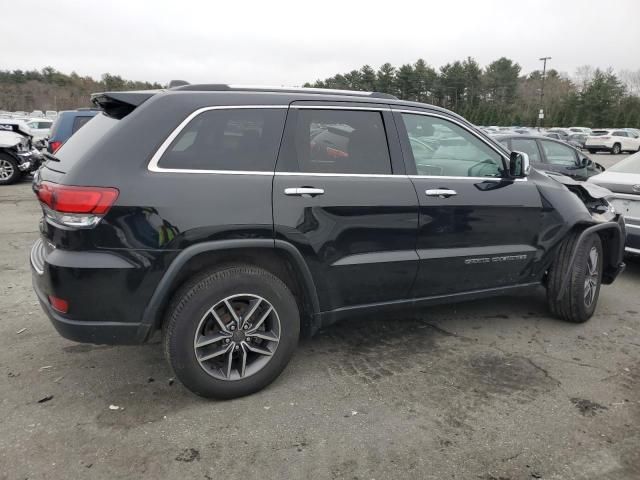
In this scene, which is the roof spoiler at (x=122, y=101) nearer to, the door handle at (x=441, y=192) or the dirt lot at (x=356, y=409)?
the dirt lot at (x=356, y=409)

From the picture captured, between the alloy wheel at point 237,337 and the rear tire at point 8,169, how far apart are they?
1225cm

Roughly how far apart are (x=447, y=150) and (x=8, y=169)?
1255 centimetres

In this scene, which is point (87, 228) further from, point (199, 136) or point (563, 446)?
point (563, 446)

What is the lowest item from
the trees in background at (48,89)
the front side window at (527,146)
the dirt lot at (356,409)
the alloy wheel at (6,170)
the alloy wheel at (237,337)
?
the dirt lot at (356,409)

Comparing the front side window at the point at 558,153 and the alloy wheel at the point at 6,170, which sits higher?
the front side window at the point at 558,153

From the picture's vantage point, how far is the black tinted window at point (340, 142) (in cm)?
325

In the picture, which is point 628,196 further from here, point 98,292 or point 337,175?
point 98,292

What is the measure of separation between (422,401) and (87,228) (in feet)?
7.26

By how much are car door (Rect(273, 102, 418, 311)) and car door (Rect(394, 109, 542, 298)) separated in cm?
14

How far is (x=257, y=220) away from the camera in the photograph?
2980 mm

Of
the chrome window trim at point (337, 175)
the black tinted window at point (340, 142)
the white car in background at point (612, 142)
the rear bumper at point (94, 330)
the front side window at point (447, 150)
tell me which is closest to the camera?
the rear bumper at point (94, 330)

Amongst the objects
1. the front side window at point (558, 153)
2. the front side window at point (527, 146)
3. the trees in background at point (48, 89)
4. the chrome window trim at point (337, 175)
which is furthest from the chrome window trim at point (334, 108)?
the trees in background at point (48, 89)

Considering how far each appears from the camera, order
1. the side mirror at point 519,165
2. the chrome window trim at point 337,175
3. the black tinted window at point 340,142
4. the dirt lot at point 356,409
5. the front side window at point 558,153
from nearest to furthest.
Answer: the dirt lot at point 356,409
the chrome window trim at point 337,175
the black tinted window at point 340,142
the side mirror at point 519,165
the front side window at point 558,153

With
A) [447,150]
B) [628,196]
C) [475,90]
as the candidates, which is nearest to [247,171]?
[447,150]
